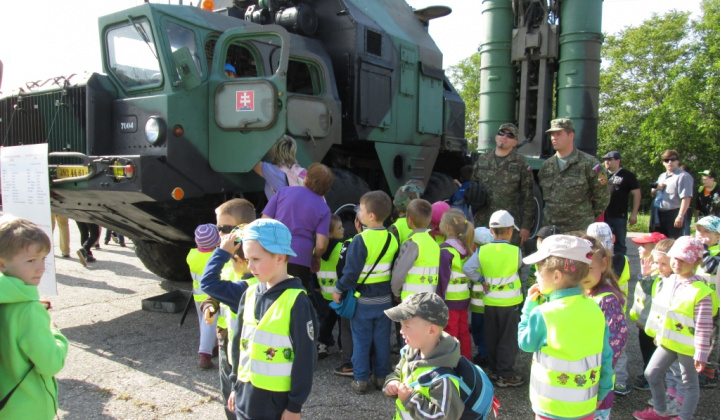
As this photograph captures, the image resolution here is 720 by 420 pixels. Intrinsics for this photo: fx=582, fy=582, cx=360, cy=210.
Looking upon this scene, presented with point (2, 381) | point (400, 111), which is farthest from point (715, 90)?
point (2, 381)

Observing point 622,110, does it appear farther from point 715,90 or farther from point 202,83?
point 202,83

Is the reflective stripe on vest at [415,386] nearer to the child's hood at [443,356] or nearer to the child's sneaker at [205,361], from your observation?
the child's hood at [443,356]

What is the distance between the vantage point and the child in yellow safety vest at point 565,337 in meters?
2.33

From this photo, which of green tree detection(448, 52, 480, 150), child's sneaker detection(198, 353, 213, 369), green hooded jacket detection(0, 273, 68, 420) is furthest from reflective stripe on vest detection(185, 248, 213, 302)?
green tree detection(448, 52, 480, 150)

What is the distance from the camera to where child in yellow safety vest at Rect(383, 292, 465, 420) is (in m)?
1.96

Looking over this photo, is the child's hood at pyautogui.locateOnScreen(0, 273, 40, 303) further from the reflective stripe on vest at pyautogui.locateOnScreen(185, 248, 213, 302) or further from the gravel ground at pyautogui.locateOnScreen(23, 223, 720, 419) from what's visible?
the reflective stripe on vest at pyautogui.locateOnScreen(185, 248, 213, 302)

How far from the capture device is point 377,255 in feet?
12.3

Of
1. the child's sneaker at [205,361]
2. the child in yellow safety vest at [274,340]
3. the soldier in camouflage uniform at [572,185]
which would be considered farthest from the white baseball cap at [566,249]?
the soldier in camouflage uniform at [572,185]

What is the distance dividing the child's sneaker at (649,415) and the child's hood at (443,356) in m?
1.84

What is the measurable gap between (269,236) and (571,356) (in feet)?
4.24

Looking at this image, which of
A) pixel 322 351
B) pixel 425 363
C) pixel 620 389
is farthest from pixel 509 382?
pixel 425 363

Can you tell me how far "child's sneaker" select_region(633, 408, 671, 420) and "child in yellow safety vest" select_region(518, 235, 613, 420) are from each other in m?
1.13

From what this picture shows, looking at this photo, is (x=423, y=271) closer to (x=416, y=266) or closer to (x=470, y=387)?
(x=416, y=266)

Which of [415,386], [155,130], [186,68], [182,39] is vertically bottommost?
[415,386]
